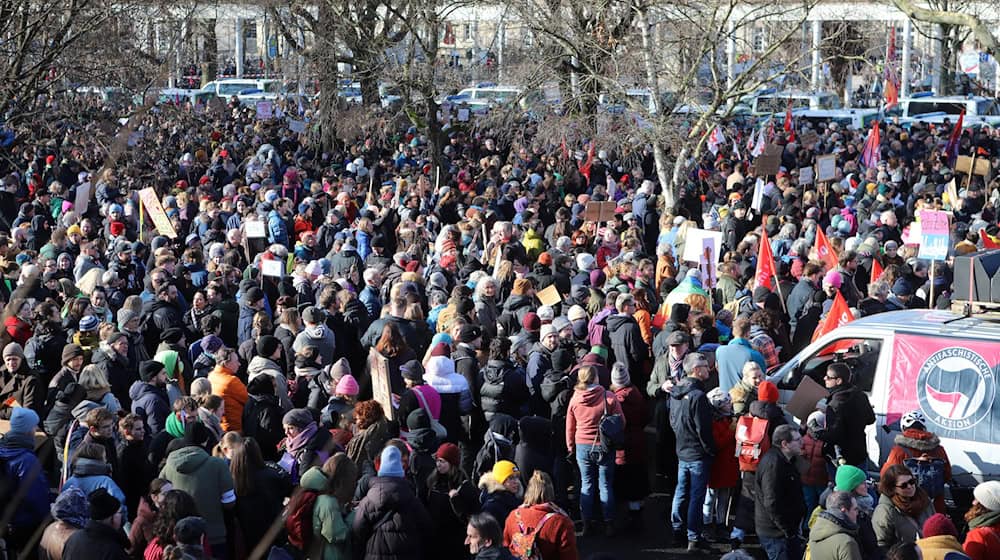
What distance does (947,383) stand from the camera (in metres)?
8.50

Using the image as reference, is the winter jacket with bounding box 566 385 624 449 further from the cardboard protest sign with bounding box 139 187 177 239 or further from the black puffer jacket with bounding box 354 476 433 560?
the cardboard protest sign with bounding box 139 187 177 239

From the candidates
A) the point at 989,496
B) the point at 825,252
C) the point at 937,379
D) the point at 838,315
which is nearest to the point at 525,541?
the point at 989,496

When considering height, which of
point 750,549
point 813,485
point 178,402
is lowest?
point 750,549

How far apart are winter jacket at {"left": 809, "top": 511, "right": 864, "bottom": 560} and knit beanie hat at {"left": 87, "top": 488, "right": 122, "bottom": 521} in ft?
11.4

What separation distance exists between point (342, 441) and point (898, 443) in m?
3.42

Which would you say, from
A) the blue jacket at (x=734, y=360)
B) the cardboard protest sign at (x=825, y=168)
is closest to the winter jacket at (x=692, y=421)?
the blue jacket at (x=734, y=360)

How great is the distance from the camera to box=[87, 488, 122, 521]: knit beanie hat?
626 centimetres

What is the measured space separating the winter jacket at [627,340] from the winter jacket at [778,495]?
2864 millimetres

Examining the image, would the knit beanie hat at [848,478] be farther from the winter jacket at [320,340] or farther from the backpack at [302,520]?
the winter jacket at [320,340]

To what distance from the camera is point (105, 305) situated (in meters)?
11.4

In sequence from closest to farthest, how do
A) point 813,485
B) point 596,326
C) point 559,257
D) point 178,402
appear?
point 178,402
point 813,485
point 596,326
point 559,257

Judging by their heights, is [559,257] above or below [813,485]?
above

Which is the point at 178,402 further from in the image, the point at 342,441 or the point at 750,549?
the point at 750,549

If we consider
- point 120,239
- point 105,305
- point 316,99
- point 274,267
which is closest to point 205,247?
point 120,239
